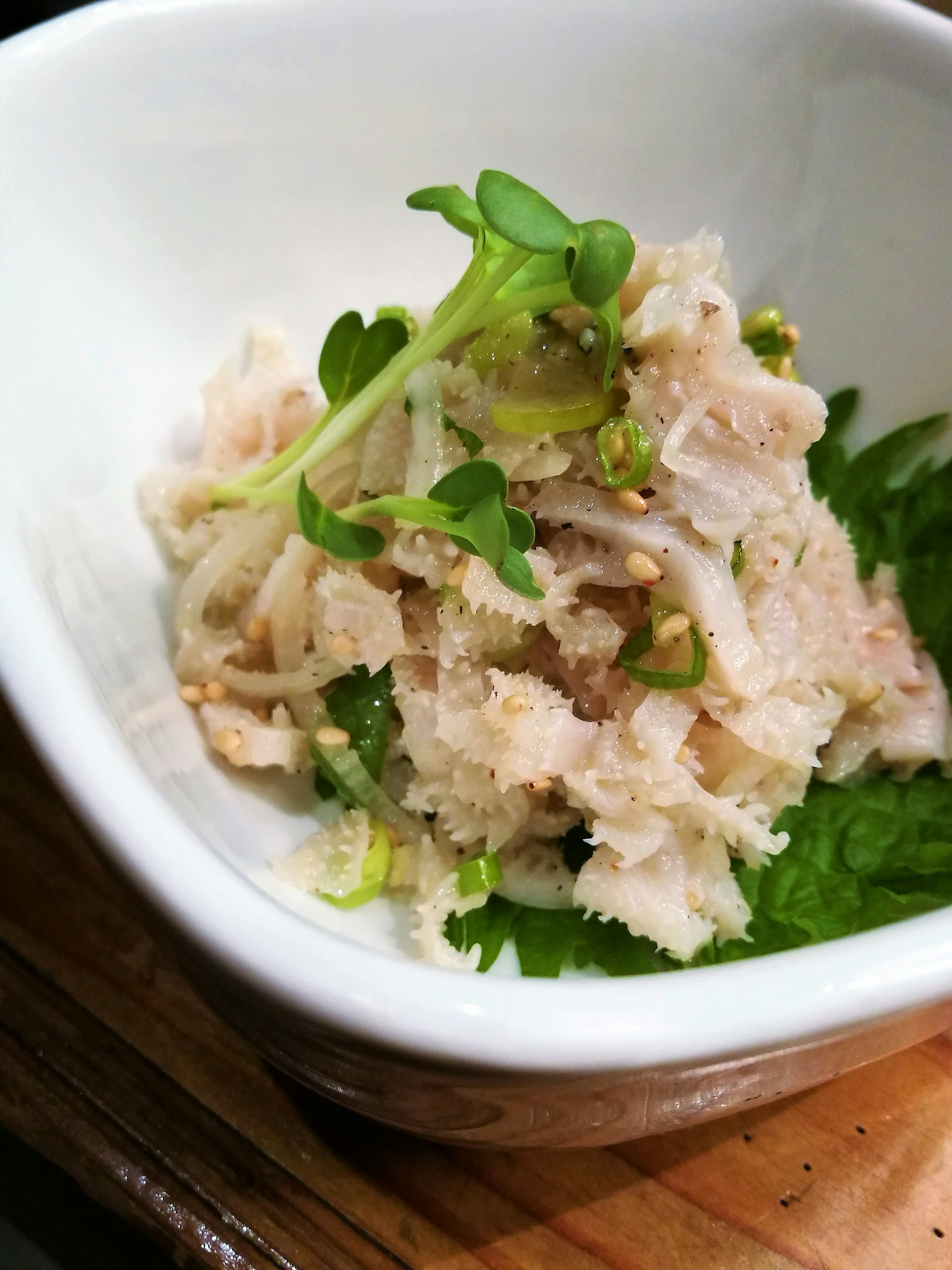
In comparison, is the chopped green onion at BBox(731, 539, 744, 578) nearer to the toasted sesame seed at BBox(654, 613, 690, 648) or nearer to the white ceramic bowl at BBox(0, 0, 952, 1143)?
the toasted sesame seed at BBox(654, 613, 690, 648)

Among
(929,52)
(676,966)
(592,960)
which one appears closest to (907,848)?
(676,966)

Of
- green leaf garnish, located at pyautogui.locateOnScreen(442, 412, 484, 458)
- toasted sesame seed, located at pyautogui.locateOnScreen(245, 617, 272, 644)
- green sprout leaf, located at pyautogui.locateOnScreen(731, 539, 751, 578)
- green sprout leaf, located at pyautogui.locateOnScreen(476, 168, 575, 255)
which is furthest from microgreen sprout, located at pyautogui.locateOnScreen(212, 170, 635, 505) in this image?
green sprout leaf, located at pyautogui.locateOnScreen(731, 539, 751, 578)

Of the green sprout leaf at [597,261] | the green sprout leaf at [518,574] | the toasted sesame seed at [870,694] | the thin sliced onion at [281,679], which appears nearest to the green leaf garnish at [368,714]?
the thin sliced onion at [281,679]

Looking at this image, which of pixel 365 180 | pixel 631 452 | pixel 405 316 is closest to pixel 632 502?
pixel 631 452

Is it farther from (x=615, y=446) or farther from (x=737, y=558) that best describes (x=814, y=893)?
(x=615, y=446)

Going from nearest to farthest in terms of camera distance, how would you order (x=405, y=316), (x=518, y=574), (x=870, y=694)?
(x=518, y=574) → (x=870, y=694) → (x=405, y=316)

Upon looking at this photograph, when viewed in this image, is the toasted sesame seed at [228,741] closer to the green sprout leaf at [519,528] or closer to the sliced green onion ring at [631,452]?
the green sprout leaf at [519,528]

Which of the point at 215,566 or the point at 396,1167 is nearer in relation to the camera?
the point at 396,1167

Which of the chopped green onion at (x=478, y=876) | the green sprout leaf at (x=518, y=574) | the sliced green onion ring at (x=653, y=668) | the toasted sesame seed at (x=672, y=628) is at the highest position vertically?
the green sprout leaf at (x=518, y=574)
